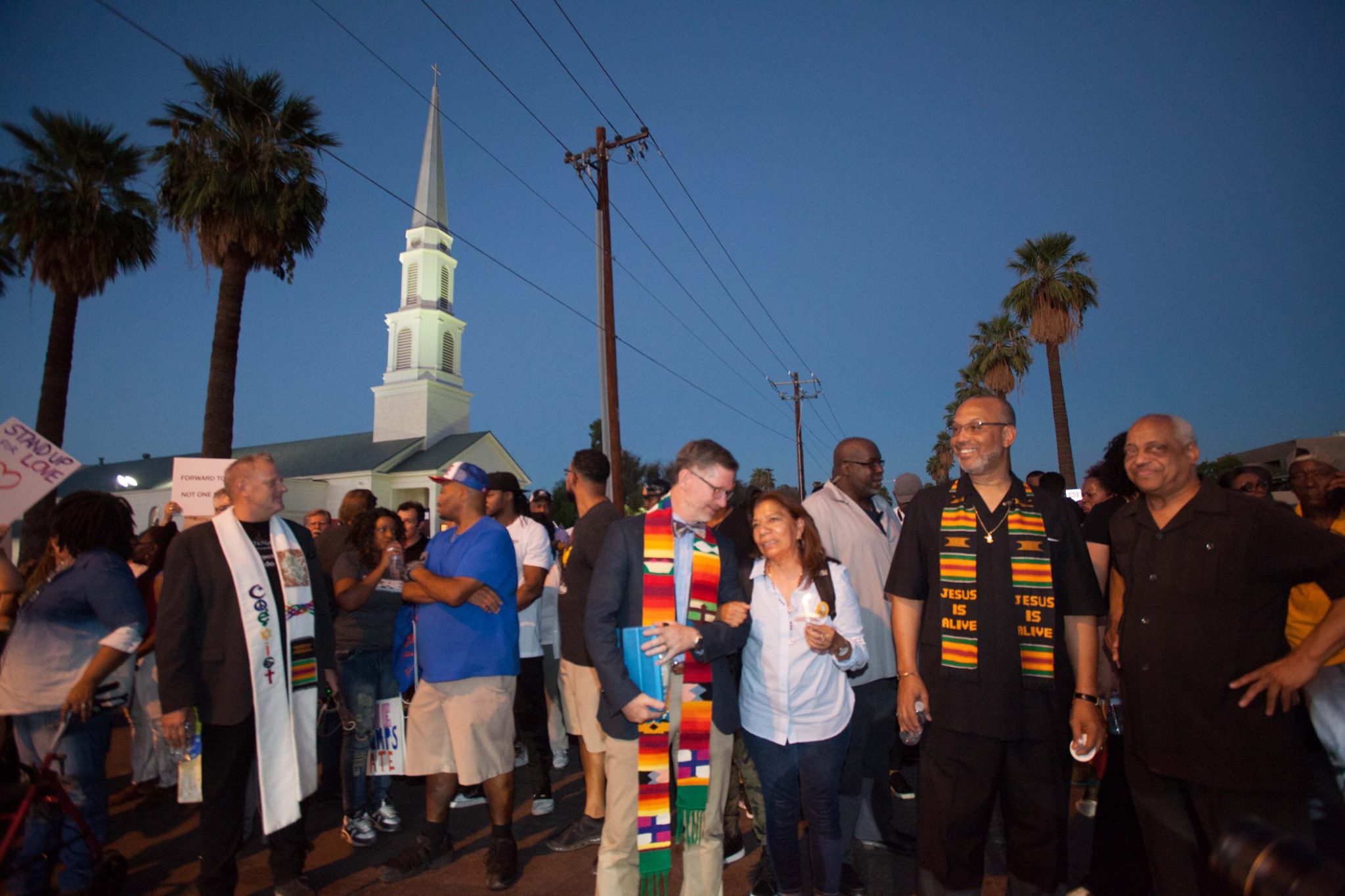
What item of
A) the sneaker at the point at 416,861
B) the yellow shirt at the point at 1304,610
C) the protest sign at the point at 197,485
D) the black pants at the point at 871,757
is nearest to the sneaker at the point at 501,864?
the sneaker at the point at 416,861

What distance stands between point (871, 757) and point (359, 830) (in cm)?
323

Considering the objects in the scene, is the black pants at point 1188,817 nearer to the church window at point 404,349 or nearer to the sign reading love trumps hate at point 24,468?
the sign reading love trumps hate at point 24,468

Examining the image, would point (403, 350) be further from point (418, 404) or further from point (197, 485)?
point (197, 485)

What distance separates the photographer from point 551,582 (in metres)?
6.66

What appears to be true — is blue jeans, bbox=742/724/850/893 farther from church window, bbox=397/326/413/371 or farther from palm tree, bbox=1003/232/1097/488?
church window, bbox=397/326/413/371

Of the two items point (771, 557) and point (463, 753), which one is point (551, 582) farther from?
point (771, 557)

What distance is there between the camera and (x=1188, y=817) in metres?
2.97

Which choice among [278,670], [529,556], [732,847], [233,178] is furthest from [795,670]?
[233,178]

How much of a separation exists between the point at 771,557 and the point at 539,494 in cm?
589

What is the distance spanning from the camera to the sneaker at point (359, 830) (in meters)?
4.68

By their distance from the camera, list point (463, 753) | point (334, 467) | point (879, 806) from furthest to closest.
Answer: point (334, 467) < point (879, 806) < point (463, 753)

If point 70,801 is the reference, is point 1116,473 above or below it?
above

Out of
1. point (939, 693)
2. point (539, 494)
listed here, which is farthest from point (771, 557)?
point (539, 494)

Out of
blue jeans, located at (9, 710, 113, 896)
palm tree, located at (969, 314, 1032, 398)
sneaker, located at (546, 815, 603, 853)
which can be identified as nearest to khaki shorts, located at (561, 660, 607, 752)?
sneaker, located at (546, 815, 603, 853)
